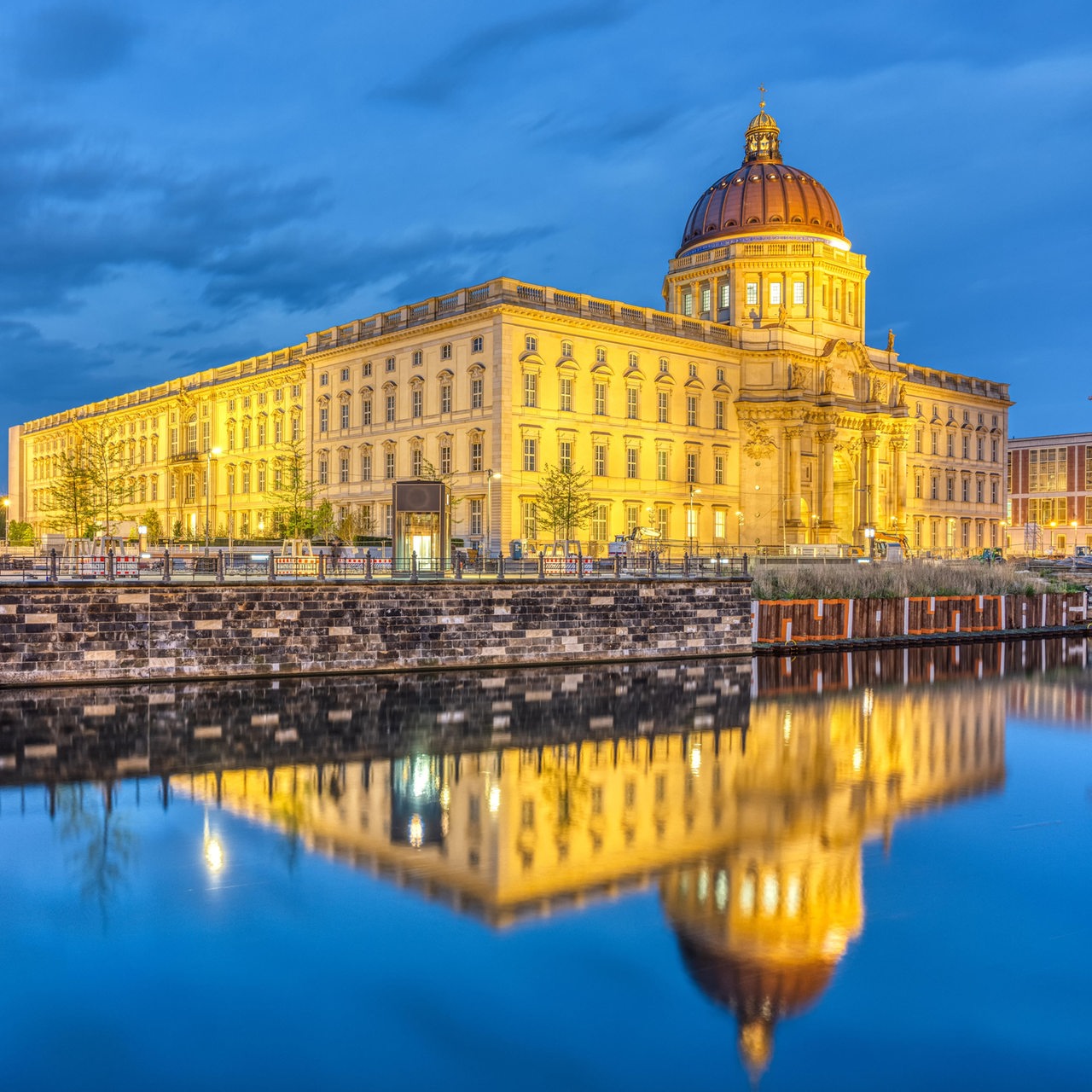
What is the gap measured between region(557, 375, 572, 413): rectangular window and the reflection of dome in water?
5778 cm

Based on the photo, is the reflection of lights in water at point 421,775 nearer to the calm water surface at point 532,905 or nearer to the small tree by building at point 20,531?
the calm water surface at point 532,905

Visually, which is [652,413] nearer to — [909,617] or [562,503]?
[562,503]

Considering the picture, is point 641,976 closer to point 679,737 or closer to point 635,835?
point 635,835

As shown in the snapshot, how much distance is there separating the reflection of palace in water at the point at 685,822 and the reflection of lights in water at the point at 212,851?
1.00m

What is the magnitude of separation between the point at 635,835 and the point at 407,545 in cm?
2598

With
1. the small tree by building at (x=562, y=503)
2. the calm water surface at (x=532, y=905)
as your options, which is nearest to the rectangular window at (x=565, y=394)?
the small tree by building at (x=562, y=503)

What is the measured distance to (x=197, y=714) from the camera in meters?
26.1

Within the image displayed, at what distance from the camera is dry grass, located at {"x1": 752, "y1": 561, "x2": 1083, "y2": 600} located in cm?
5003

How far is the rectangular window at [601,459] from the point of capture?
2790 inches

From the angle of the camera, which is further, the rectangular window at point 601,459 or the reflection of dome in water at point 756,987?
the rectangular window at point 601,459

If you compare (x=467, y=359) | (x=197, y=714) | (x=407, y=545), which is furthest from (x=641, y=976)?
(x=467, y=359)

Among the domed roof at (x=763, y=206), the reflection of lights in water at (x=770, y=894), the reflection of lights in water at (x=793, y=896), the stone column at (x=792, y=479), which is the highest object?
the domed roof at (x=763, y=206)

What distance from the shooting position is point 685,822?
1744 centimetres

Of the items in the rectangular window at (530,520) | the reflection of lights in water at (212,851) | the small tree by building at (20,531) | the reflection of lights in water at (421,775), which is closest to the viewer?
the reflection of lights in water at (212,851)
